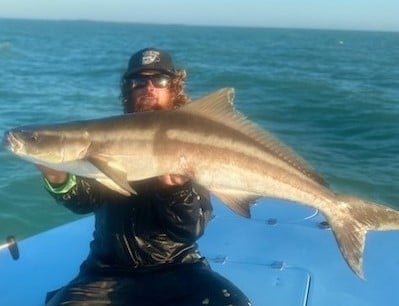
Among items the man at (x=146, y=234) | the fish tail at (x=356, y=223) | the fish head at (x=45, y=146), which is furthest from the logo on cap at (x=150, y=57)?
the fish tail at (x=356, y=223)

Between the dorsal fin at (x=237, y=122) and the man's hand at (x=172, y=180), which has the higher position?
the dorsal fin at (x=237, y=122)

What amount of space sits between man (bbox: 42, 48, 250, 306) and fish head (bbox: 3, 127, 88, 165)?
1.30 feet

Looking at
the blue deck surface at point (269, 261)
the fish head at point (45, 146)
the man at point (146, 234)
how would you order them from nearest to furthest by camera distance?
the fish head at point (45, 146)
the man at point (146, 234)
the blue deck surface at point (269, 261)

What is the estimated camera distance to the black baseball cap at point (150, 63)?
13.2 feet

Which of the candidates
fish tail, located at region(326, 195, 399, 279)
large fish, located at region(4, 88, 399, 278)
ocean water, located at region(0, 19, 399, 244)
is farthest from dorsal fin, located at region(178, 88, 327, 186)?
ocean water, located at region(0, 19, 399, 244)

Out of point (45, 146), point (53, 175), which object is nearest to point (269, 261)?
point (53, 175)

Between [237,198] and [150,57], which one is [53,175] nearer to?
[150,57]

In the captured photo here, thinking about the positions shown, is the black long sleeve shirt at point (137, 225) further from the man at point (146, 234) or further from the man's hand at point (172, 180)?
the man's hand at point (172, 180)

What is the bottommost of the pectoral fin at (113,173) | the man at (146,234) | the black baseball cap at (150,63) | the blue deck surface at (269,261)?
the blue deck surface at (269,261)

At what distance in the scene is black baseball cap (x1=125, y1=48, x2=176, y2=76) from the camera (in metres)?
4.02

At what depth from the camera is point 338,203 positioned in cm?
348

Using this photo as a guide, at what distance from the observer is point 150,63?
158 inches

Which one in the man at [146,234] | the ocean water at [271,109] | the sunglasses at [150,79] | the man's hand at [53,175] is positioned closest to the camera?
the man's hand at [53,175]

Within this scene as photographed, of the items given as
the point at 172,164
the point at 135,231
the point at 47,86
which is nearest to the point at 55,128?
the point at 172,164
